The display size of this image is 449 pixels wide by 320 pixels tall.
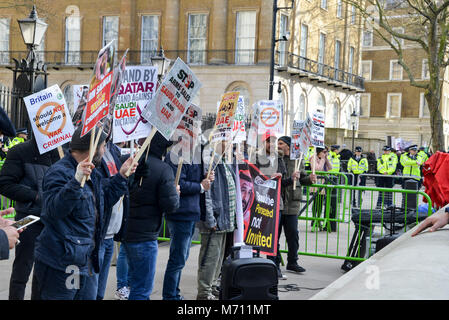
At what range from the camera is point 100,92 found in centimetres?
410

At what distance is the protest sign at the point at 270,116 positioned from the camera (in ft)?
32.4

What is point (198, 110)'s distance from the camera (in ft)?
21.2

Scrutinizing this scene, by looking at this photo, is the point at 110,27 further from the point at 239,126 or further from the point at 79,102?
the point at 79,102

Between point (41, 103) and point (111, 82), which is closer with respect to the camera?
point (111, 82)

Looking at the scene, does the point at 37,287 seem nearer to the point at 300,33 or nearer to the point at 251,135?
the point at 251,135

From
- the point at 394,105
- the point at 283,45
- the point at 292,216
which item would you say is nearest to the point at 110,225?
the point at 292,216

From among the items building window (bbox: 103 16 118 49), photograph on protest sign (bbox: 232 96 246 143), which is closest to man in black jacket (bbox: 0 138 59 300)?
photograph on protest sign (bbox: 232 96 246 143)

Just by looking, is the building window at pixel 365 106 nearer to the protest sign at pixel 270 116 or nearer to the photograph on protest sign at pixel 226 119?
the protest sign at pixel 270 116

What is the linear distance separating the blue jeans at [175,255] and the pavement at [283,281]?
0.65 m

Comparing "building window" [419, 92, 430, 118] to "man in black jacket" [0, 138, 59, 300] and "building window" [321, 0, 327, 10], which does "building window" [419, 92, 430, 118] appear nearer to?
"building window" [321, 0, 327, 10]

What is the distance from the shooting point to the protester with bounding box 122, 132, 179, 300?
5.57 m

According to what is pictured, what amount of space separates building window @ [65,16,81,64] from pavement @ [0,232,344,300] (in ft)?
102
